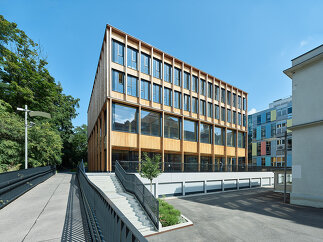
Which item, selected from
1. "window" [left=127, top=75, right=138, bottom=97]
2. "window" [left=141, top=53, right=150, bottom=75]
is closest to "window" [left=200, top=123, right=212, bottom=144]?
"window" [left=141, top=53, right=150, bottom=75]

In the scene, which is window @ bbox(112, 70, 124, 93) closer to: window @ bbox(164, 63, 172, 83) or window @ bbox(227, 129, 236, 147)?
window @ bbox(164, 63, 172, 83)

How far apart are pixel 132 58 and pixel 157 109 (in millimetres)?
7763

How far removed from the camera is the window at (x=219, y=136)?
33000mm

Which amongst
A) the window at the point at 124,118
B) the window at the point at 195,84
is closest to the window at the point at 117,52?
the window at the point at 124,118

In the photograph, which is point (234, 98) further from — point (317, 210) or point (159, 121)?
point (317, 210)

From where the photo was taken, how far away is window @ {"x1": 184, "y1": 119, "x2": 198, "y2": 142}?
2819cm

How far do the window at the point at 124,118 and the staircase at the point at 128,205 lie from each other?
691cm

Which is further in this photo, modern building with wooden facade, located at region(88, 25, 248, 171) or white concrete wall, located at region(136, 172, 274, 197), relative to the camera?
modern building with wooden facade, located at region(88, 25, 248, 171)

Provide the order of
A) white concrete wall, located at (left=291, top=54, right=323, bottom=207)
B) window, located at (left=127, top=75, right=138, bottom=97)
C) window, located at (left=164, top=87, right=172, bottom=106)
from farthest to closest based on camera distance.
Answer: window, located at (left=164, top=87, right=172, bottom=106) → window, located at (left=127, top=75, right=138, bottom=97) → white concrete wall, located at (left=291, top=54, right=323, bottom=207)

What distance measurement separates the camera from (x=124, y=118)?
22.1 m

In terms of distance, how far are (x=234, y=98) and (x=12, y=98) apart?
4157cm

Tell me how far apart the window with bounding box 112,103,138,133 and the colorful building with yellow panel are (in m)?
40.5

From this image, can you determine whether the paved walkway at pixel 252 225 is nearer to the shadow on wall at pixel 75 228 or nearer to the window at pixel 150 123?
the shadow on wall at pixel 75 228

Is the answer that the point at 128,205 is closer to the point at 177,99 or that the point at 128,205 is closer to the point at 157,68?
the point at 177,99
